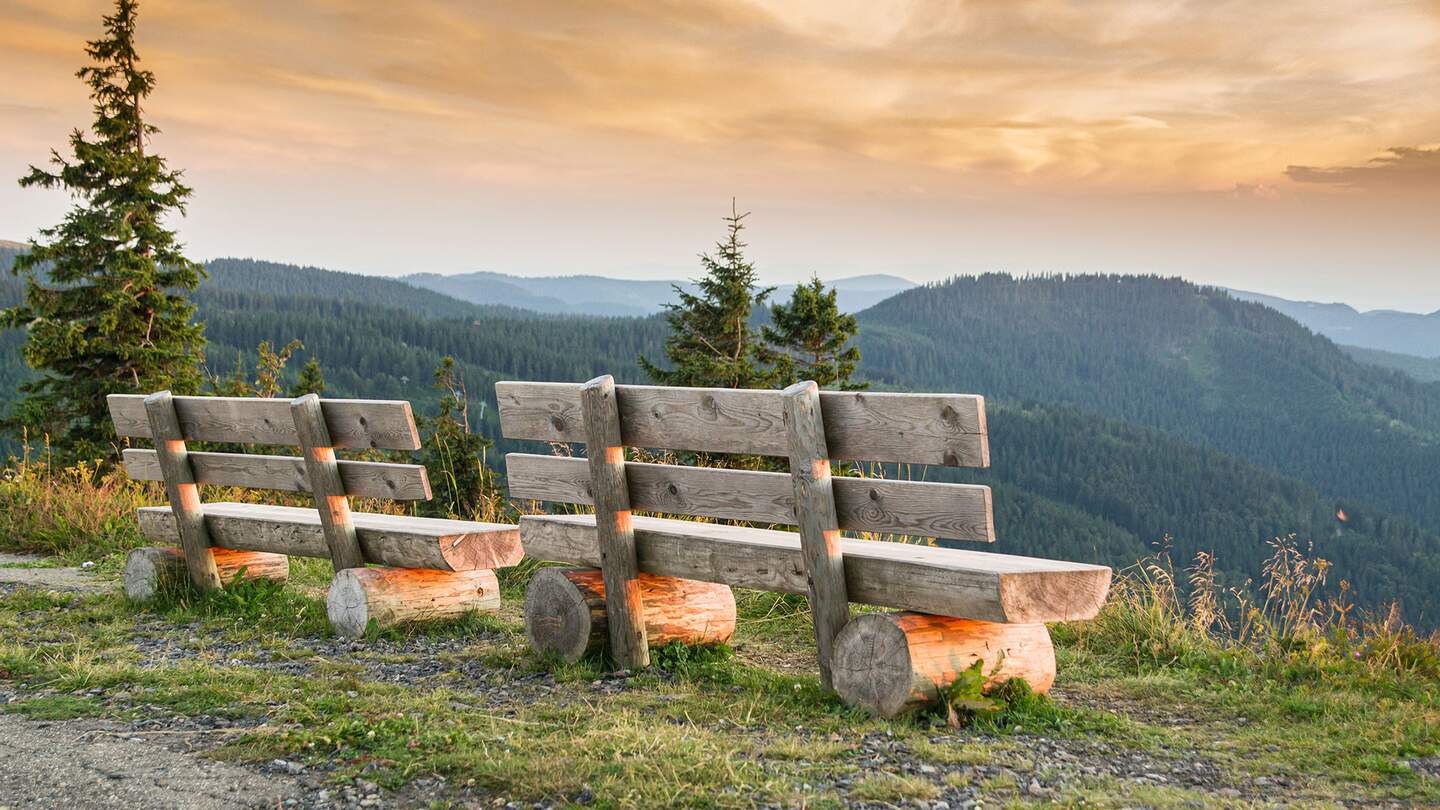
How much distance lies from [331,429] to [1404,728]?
251 inches

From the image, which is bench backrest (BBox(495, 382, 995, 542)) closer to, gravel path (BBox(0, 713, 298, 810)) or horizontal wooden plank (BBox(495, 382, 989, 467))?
horizontal wooden plank (BBox(495, 382, 989, 467))

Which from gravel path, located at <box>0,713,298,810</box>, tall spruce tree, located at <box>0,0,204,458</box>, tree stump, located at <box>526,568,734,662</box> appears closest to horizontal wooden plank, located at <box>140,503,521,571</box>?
tree stump, located at <box>526,568,734,662</box>

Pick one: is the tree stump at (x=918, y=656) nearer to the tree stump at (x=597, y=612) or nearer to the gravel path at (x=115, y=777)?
the tree stump at (x=597, y=612)

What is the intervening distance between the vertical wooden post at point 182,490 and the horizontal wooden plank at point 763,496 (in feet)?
9.80

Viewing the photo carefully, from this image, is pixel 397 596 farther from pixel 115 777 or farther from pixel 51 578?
pixel 51 578

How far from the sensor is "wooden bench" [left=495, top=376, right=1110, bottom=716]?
480 cm

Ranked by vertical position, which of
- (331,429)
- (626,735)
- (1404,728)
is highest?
(331,429)

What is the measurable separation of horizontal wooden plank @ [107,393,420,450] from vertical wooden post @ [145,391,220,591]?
0.33 feet

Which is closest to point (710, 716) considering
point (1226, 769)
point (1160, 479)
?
point (1226, 769)

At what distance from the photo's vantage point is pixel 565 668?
606 cm

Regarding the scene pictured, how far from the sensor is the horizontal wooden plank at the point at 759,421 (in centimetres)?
463

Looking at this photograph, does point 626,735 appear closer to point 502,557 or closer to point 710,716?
point 710,716

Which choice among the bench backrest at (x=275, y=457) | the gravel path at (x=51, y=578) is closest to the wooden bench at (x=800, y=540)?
the bench backrest at (x=275, y=457)

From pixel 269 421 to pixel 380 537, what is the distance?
1.18m
